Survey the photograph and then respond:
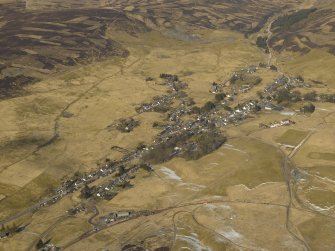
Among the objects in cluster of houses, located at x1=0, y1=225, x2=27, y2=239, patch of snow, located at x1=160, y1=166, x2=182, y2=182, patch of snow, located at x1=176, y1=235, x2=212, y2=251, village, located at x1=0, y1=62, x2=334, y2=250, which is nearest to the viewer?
patch of snow, located at x1=176, y1=235, x2=212, y2=251

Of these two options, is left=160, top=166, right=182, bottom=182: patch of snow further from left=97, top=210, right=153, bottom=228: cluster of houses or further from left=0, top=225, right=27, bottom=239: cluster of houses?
left=0, top=225, right=27, bottom=239: cluster of houses

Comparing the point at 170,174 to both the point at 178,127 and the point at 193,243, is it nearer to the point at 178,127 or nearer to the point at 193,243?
the point at 193,243

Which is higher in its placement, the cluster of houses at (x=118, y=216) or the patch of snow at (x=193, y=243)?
the patch of snow at (x=193, y=243)

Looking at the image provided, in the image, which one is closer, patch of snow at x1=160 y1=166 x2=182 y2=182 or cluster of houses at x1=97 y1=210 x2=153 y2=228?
cluster of houses at x1=97 y1=210 x2=153 y2=228

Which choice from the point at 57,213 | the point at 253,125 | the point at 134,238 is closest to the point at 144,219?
the point at 134,238

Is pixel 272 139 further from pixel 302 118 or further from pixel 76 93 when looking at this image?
pixel 76 93

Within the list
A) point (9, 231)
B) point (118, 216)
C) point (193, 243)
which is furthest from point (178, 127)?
point (9, 231)

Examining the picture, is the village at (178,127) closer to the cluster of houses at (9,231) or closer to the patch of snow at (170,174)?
the cluster of houses at (9,231)

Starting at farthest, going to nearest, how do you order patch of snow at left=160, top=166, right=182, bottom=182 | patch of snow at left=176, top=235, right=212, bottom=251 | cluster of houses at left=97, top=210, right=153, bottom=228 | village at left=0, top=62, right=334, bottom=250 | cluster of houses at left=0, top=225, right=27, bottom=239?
patch of snow at left=160, top=166, right=182, bottom=182
village at left=0, top=62, right=334, bottom=250
cluster of houses at left=97, top=210, right=153, bottom=228
cluster of houses at left=0, top=225, right=27, bottom=239
patch of snow at left=176, top=235, right=212, bottom=251

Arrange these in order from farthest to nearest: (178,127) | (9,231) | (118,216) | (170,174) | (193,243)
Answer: (178,127)
(170,174)
(118,216)
(9,231)
(193,243)

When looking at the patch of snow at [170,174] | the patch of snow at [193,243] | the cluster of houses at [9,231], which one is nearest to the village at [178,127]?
the cluster of houses at [9,231]

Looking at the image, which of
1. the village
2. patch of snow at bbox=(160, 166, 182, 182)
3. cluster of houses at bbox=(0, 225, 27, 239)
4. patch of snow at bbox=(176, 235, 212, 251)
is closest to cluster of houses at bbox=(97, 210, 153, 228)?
the village
